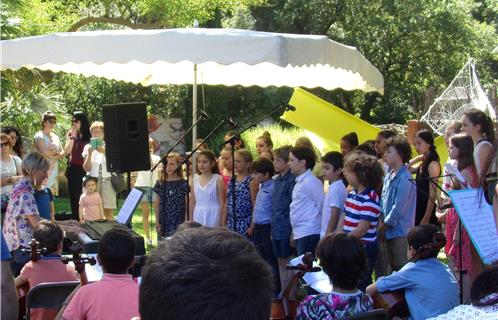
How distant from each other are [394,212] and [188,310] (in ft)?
17.0

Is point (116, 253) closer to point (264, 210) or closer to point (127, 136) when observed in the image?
point (264, 210)

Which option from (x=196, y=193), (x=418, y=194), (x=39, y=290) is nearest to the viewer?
(x=39, y=290)

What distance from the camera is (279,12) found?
24234 millimetres

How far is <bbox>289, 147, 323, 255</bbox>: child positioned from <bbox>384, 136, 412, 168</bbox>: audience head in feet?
2.19

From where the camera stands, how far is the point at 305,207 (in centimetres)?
657

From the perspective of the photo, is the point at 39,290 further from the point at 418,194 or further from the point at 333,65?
the point at 418,194

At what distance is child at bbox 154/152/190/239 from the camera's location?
8328 millimetres

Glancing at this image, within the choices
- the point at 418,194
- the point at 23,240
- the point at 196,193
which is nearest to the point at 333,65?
the point at 418,194

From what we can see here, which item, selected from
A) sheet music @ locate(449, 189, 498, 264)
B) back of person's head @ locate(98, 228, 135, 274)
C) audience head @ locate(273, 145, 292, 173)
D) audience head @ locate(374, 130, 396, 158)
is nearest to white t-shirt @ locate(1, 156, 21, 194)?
audience head @ locate(273, 145, 292, 173)

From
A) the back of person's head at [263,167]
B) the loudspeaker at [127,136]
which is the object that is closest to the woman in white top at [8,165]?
the loudspeaker at [127,136]

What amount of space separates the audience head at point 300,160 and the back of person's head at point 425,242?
220cm

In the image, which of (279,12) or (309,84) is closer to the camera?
(309,84)

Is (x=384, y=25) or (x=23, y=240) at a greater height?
(x=384, y=25)

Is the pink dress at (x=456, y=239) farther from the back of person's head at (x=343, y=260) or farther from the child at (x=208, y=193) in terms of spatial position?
the child at (x=208, y=193)
